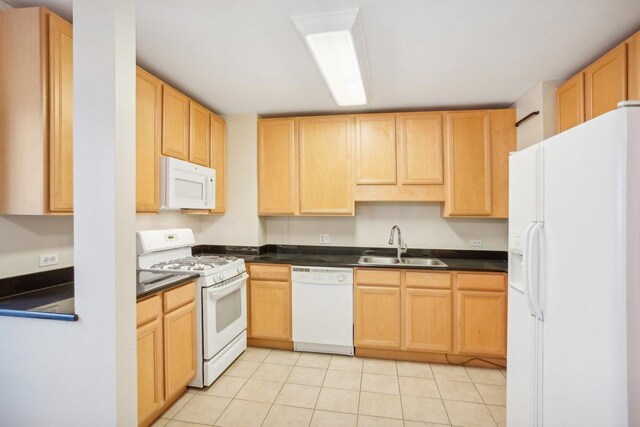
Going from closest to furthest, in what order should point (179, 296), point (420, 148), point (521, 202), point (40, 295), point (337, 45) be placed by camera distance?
point (521, 202) → point (40, 295) → point (337, 45) → point (179, 296) → point (420, 148)

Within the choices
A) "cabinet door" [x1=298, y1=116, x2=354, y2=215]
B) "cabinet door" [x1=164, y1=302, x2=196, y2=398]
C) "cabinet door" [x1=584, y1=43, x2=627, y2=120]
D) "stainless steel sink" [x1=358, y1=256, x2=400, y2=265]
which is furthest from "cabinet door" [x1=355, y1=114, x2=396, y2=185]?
"cabinet door" [x1=164, y1=302, x2=196, y2=398]

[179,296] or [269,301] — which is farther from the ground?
[179,296]

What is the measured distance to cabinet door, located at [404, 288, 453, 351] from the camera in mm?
2668

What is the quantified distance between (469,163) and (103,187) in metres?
2.91

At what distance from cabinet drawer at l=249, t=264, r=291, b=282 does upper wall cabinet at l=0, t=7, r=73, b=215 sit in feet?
5.50

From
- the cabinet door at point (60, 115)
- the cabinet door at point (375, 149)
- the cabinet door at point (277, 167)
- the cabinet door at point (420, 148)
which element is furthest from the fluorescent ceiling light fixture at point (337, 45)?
the cabinet door at point (60, 115)

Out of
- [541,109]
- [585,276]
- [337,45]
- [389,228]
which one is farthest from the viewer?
[389,228]

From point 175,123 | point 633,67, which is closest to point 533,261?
point 633,67

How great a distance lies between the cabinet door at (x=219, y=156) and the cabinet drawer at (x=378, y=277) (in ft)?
5.29

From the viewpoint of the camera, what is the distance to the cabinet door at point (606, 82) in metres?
1.73

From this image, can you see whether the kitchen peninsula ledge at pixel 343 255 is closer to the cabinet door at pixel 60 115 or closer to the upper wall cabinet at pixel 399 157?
the upper wall cabinet at pixel 399 157

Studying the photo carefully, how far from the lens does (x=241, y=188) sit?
10.6 ft

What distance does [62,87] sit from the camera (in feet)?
5.13

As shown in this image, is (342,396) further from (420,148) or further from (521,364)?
(420,148)
